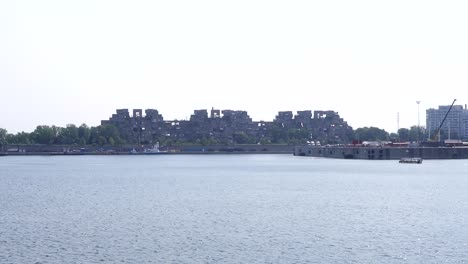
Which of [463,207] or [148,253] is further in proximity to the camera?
[463,207]

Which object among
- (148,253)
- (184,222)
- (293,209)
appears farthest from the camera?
(293,209)

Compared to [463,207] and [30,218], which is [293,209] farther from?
[30,218]

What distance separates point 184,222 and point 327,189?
46522mm

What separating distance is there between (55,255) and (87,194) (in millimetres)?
52306

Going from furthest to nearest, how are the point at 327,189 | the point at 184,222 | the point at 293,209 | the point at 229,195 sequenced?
the point at 327,189 → the point at 229,195 → the point at 293,209 → the point at 184,222

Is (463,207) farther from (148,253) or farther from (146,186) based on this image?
(146,186)

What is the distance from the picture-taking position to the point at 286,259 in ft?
170

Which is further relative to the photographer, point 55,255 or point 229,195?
point 229,195

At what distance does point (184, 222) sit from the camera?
232 ft

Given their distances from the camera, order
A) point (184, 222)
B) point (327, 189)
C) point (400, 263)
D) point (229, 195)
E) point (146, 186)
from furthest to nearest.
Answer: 1. point (146, 186)
2. point (327, 189)
3. point (229, 195)
4. point (184, 222)
5. point (400, 263)

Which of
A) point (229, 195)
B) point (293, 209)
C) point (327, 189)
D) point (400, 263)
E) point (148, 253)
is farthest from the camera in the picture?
point (327, 189)

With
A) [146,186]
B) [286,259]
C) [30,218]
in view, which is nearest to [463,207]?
[286,259]

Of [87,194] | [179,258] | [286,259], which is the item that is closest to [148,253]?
[179,258]

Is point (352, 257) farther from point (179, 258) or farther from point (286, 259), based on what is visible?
point (179, 258)
